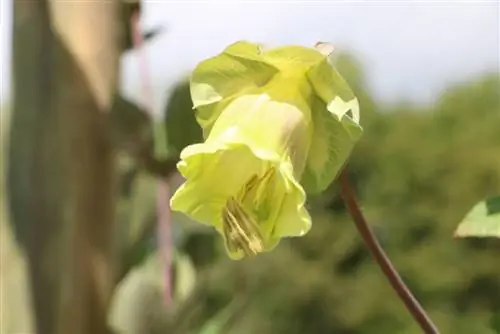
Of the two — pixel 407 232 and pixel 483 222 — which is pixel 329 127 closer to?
pixel 483 222

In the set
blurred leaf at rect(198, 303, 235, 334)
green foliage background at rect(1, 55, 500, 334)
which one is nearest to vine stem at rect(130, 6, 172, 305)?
blurred leaf at rect(198, 303, 235, 334)

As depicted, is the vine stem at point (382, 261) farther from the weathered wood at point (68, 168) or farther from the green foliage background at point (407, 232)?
the green foliage background at point (407, 232)

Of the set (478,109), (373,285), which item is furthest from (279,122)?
(478,109)

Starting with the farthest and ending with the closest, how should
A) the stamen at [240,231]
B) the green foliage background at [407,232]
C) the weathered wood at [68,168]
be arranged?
the green foliage background at [407,232] → the weathered wood at [68,168] → the stamen at [240,231]

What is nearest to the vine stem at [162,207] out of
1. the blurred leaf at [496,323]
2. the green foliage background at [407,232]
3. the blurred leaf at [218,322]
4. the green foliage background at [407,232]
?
the blurred leaf at [218,322]

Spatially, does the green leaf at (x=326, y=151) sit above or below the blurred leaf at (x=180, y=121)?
above

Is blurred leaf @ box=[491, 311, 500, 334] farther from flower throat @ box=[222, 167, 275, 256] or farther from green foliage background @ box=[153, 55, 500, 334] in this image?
green foliage background @ box=[153, 55, 500, 334]

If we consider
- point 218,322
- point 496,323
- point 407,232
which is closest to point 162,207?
point 218,322
